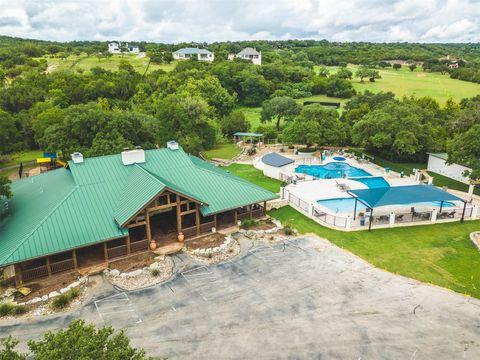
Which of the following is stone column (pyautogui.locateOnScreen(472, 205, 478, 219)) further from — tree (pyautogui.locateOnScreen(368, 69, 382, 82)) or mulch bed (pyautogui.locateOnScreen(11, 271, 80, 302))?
tree (pyautogui.locateOnScreen(368, 69, 382, 82))

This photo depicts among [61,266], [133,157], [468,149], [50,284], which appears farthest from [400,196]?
[50,284]

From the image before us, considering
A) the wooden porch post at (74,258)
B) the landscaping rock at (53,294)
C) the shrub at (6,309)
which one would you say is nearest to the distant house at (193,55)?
the wooden porch post at (74,258)

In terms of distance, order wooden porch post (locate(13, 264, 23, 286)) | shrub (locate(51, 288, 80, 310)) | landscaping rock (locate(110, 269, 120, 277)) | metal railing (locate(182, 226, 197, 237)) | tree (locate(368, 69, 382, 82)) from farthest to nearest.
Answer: tree (locate(368, 69, 382, 82)) → metal railing (locate(182, 226, 197, 237)) → landscaping rock (locate(110, 269, 120, 277)) → wooden porch post (locate(13, 264, 23, 286)) → shrub (locate(51, 288, 80, 310))

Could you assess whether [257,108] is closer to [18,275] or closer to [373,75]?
[373,75]

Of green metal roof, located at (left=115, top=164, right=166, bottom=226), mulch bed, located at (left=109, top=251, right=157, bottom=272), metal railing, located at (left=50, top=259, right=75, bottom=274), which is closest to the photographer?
metal railing, located at (left=50, top=259, right=75, bottom=274)

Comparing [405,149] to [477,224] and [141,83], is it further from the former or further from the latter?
[141,83]

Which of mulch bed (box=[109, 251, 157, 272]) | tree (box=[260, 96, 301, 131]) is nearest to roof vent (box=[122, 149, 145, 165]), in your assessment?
mulch bed (box=[109, 251, 157, 272])

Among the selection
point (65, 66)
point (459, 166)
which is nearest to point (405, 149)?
point (459, 166)

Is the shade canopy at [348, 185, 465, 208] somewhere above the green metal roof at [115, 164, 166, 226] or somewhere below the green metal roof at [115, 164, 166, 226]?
below
